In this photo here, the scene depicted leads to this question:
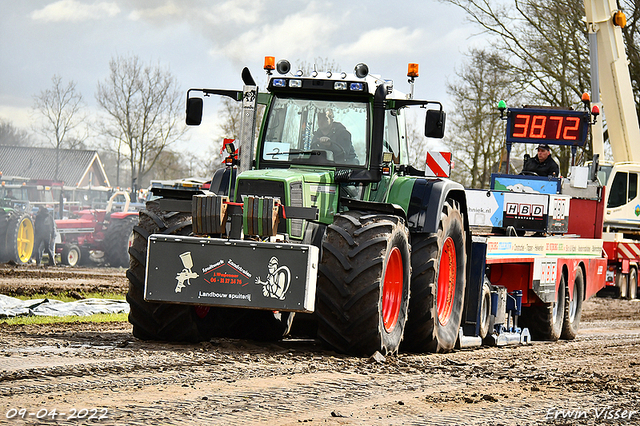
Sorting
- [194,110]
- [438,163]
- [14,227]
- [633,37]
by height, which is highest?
[633,37]

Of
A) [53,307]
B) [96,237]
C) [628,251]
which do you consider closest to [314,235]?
[53,307]

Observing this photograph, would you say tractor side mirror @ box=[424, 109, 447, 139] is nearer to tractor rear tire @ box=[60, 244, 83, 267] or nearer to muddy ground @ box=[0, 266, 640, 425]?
muddy ground @ box=[0, 266, 640, 425]

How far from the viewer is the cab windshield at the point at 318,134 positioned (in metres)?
8.57

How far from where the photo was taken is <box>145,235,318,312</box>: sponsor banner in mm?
7156

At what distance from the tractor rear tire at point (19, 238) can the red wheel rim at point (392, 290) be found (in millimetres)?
16085

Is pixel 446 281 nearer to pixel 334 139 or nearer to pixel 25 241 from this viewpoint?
pixel 334 139

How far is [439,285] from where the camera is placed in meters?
9.48

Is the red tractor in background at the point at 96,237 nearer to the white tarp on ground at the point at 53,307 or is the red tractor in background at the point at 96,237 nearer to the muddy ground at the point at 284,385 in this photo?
the white tarp on ground at the point at 53,307

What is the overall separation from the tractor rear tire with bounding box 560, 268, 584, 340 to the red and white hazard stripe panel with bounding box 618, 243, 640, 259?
8226 millimetres

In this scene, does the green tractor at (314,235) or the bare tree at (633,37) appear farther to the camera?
the bare tree at (633,37)

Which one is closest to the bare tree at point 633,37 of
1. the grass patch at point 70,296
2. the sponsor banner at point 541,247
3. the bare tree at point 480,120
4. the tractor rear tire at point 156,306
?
the bare tree at point 480,120

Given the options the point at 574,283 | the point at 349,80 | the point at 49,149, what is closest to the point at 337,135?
the point at 349,80

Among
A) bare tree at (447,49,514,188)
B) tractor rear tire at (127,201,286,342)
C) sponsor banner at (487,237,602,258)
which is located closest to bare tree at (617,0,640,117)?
bare tree at (447,49,514,188)

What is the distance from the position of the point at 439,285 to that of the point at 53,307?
5726mm
